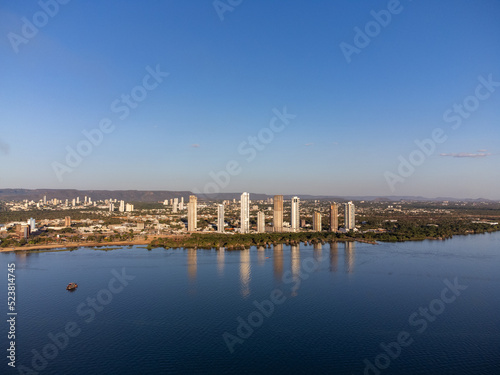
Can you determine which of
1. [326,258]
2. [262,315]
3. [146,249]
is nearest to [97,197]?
[146,249]

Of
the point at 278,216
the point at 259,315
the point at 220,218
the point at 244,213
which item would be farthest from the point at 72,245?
the point at 259,315

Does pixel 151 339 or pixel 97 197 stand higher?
pixel 97 197

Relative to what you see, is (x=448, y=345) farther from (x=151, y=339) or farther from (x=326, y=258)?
(x=326, y=258)

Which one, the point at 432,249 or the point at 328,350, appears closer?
the point at 328,350

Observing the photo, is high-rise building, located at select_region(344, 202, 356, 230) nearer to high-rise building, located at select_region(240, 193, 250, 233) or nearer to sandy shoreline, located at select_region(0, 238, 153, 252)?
high-rise building, located at select_region(240, 193, 250, 233)

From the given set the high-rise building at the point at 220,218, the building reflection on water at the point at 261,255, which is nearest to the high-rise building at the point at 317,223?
the high-rise building at the point at 220,218

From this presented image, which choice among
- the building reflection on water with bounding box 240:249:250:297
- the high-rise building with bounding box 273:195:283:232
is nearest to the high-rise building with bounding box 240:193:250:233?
the high-rise building with bounding box 273:195:283:232

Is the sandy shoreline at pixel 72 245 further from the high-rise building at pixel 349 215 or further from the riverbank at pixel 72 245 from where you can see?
the high-rise building at pixel 349 215

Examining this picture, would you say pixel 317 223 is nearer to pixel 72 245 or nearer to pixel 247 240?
pixel 247 240
